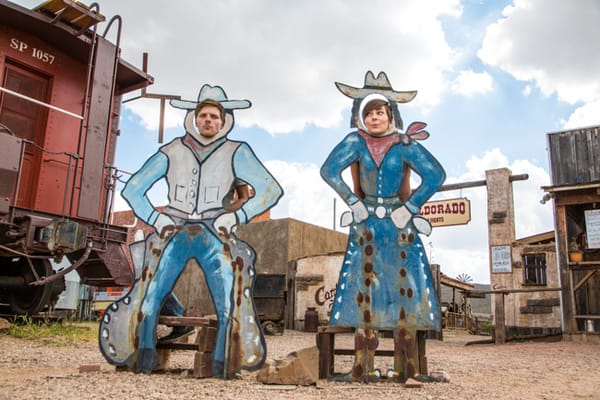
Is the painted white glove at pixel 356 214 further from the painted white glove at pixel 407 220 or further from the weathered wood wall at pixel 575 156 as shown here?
the weathered wood wall at pixel 575 156

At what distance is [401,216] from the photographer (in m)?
4.48

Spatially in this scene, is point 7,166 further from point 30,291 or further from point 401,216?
point 401,216

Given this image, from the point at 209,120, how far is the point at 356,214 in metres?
1.58

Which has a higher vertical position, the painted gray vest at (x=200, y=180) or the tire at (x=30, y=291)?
the painted gray vest at (x=200, y=180)

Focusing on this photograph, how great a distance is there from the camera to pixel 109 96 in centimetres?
723

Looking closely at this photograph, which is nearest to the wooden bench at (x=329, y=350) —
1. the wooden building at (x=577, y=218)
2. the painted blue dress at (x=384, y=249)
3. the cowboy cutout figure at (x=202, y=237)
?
the painted blue dress at (x=384, y=249)

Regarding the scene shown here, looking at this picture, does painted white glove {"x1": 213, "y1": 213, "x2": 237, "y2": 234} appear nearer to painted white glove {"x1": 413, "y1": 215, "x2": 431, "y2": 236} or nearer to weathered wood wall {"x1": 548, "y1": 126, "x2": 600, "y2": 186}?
painted white glove {"x1": 413, "y1": 215, "x2": 431, "y2": 236}

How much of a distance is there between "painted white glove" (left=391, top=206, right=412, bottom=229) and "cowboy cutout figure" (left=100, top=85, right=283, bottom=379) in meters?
0.99

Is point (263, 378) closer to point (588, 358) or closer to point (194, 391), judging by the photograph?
point (194, 391)

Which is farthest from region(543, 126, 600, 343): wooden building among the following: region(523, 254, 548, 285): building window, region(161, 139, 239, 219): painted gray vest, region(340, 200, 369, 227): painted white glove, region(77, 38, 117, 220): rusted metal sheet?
region(77, 38, 117, 220): rusted metal sheet

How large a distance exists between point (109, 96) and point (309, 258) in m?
7.99

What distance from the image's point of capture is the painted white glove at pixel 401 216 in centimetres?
446

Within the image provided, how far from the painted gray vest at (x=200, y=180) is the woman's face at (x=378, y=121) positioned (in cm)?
121

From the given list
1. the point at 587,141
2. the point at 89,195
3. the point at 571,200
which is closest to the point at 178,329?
the point at 89,195
